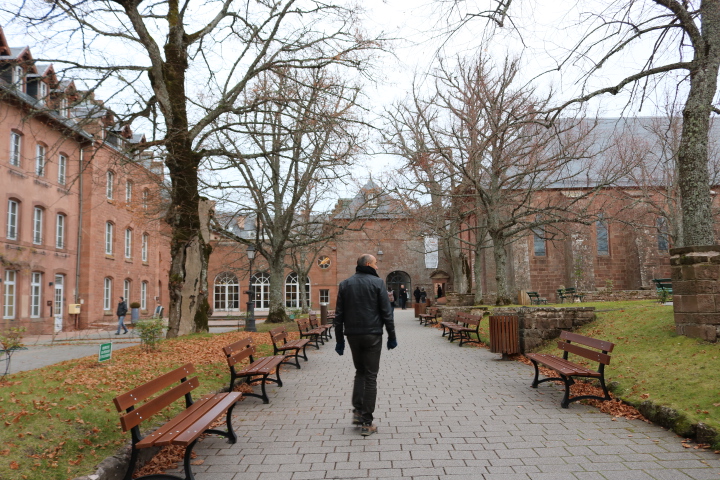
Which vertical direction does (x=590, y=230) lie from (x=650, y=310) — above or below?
above


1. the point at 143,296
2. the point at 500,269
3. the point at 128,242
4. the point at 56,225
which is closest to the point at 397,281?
the point at 143,296

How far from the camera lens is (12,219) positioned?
871 inches

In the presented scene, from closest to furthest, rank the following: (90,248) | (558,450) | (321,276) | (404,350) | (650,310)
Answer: (558,450), (650,310), (404,350), (90,248), (321,276)

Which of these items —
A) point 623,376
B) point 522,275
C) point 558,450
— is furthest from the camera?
point 522,275

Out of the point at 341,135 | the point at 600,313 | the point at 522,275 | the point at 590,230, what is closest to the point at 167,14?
the point at 341,135

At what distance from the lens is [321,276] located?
43.5 meters

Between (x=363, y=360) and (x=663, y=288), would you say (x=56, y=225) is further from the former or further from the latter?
(x=663, y=288)

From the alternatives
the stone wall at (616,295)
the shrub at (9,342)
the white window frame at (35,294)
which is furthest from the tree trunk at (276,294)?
the shrub at (9,342)

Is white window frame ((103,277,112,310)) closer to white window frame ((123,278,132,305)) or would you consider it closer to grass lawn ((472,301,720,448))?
white window frame ((123,278,132,305))

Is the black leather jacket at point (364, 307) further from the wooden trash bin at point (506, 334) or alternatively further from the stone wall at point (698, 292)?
the wooden trash bin at point (506, 334)

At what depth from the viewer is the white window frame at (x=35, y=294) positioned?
75.4 feet

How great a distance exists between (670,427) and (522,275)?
2804 cm

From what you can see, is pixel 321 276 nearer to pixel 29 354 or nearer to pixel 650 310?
pixel 29 354

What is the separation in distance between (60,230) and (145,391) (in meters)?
24.5
